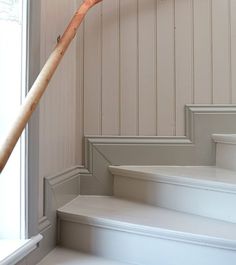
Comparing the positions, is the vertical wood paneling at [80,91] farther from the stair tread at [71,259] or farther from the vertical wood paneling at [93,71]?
the stair tread at [71,259]

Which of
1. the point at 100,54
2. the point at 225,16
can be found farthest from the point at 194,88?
the point at 100,54

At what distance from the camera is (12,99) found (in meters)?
1.24

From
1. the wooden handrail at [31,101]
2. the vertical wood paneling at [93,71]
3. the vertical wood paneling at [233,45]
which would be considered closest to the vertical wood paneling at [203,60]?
the vertical wood paneling at [233,45]

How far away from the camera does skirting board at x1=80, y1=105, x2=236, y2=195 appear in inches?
72.4

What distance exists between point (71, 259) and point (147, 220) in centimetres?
36

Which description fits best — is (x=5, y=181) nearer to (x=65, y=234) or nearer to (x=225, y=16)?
(x=65, y=234)

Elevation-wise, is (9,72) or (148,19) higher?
(148,19)

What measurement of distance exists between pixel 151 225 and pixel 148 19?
4.12 ft

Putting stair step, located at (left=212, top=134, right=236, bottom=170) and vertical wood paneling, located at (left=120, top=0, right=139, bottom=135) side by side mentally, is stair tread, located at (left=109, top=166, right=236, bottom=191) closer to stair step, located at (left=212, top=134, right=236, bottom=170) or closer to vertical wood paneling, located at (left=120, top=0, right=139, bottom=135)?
stair step, located at (left=212, top=134, right=236, bottom=170)

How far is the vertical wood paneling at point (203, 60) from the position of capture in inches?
74.3

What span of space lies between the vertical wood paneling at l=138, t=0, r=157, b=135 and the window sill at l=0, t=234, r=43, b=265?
0.92 metres

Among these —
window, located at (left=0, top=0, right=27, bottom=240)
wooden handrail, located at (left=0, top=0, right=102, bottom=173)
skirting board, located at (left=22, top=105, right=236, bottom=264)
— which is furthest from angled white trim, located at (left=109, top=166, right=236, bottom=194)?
wooden handrail, located at (left=0, top=0, right=102, bottom=173)

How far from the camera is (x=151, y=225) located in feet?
4.17

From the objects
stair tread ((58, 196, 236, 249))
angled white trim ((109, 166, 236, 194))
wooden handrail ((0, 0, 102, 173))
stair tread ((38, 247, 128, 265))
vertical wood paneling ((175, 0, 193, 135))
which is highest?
vertical wood paneling ((175, 0, 193, 135))
